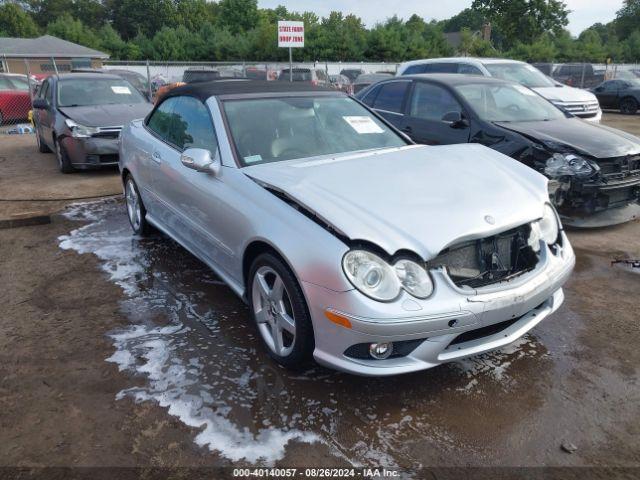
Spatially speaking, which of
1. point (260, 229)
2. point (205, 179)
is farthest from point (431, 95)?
point (260, 229)

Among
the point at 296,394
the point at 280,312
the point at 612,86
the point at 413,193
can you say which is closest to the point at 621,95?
the point at 612,86

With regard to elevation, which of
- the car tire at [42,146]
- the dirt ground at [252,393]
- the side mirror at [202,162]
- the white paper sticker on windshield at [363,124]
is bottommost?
the dirt ground at [252,393]

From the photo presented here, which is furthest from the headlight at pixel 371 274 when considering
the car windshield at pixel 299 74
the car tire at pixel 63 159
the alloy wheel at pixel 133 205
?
the car windshield at pixel 299 74

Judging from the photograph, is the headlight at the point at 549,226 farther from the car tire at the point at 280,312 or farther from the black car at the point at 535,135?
the black car at the point at 535,135

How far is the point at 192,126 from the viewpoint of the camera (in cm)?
418

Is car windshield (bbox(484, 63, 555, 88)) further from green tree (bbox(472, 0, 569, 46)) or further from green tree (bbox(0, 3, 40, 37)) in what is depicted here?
green tree (bbox(0, 3, 40, 37))

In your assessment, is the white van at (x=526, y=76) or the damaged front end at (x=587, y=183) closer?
the damaged front end at (x=587, y=183)

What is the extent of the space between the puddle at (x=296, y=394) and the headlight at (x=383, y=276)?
2.23ft

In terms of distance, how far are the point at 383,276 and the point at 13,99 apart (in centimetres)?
1696

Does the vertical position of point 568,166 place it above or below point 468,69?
below

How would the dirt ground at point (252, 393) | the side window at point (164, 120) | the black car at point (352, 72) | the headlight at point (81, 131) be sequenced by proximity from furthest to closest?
the black car at point (352, 72), the headlight at point (81, 131), the side window at point (164, 120), the dirt ground at point (252, 393)

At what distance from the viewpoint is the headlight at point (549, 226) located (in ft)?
10.6

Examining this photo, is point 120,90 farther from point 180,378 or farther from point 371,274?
point 371,274

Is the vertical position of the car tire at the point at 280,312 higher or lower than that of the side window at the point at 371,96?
lower
